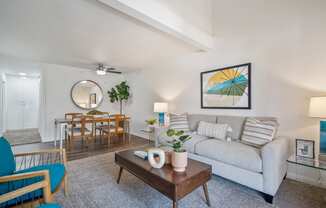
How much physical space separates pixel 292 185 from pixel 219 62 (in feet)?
7.64

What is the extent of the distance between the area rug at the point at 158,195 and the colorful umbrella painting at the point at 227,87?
4.56 feet

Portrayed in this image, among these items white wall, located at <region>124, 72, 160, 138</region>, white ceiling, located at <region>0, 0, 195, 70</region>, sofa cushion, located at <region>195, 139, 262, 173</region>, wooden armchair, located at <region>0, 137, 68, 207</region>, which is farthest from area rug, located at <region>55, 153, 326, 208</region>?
white wall, located at <region>124, 72, 160, 138</region>

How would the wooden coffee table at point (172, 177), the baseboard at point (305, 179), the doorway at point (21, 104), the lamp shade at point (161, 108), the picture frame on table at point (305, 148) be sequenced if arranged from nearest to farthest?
the wooden coffee table at point (172, 177), the picture frame on table at point (305, 148), the baseboard at point (305, 179), the lamp shade at point (161, 108), the doorway at point (21, 104)

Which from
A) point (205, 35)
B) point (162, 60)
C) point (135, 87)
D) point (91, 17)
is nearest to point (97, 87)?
point (135, 87)

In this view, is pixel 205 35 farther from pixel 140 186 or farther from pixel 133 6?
pixel 140 186

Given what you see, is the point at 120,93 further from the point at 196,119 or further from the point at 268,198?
the point at 268,198

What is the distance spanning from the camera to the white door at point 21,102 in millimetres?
6316

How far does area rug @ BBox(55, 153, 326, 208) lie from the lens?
1739 mm

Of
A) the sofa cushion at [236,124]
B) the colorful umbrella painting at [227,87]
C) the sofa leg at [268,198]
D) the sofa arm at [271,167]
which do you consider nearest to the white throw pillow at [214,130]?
the sofa cushion at [236,124]

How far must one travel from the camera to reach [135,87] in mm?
5645

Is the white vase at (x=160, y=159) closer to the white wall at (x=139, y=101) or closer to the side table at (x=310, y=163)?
the side table at (x=310, y=163)

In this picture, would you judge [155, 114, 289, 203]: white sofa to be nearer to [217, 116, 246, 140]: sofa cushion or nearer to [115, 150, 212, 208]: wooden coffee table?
[217, 116, 246, 140]: sofa cushion

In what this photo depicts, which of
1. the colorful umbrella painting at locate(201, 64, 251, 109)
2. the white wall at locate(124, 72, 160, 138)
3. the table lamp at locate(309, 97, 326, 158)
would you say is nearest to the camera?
the table lamp at locate(309, 97, 326, 158)

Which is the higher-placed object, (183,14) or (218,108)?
(183,14)
